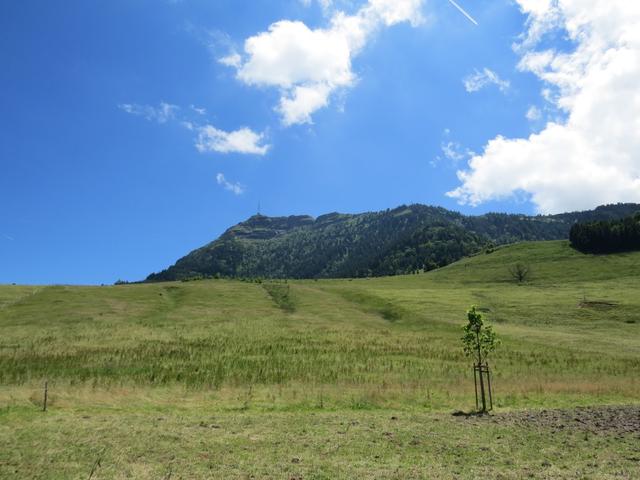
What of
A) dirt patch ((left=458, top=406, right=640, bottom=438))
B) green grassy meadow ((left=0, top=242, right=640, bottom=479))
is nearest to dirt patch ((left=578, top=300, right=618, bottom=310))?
green grassy meadow ((left=0, top=242, right=640, bottom=479))

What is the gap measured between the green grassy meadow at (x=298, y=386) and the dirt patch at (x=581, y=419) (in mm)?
1045

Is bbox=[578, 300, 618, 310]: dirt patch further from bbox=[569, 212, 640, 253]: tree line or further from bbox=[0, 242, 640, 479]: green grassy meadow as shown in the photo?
bbox=[569, 212, 640, 253]: tree line

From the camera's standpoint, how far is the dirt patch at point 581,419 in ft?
69.4

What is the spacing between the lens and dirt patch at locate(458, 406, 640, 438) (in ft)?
69.4

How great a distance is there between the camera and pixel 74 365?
131 ft

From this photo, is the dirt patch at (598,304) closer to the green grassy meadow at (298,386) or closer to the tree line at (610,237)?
the green grassy meadow at (298,386)

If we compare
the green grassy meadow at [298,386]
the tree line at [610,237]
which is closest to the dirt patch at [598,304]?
the green grassy meadow at [298,386]

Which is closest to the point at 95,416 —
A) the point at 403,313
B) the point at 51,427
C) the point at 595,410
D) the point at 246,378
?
the point at 51,427

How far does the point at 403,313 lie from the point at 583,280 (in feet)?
227

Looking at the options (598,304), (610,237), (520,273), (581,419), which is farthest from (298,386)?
(610,237)

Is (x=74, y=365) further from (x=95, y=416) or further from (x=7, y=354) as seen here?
(x=95, y=416)

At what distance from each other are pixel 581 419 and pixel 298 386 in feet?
56.9

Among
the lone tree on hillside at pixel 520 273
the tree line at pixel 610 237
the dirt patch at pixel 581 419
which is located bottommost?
the dirt patch at pixel 581 419

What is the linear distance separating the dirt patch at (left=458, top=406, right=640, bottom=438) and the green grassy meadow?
1045mm
